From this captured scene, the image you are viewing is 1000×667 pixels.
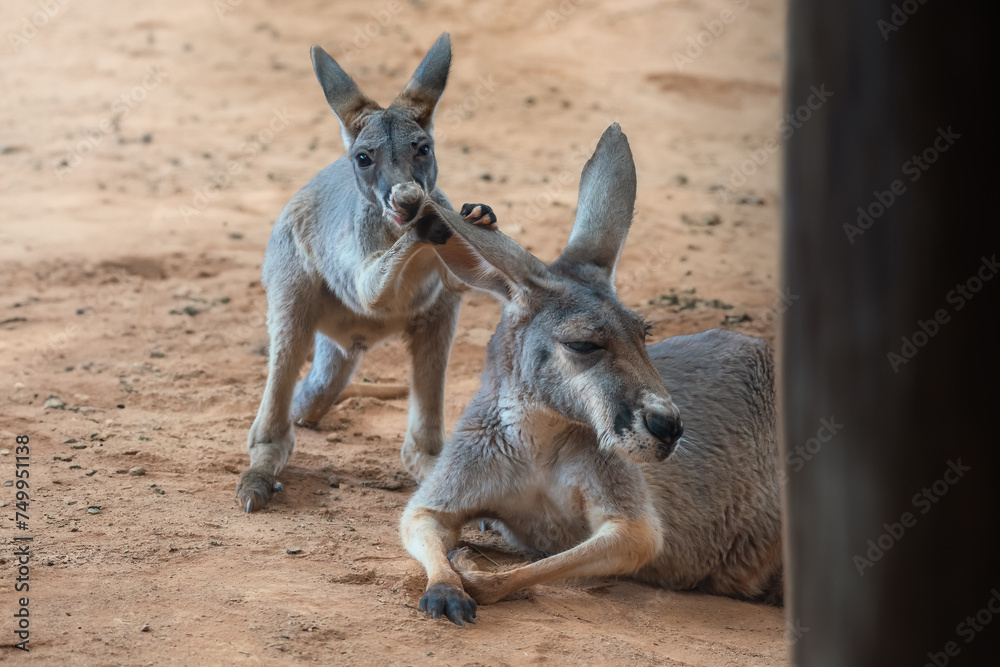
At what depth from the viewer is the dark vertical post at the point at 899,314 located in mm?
1397

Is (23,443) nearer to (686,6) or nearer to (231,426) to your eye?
(231,426)

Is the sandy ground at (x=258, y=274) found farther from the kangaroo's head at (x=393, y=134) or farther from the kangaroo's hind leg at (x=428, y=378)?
the kangaroo's head at (x=393, y=134)

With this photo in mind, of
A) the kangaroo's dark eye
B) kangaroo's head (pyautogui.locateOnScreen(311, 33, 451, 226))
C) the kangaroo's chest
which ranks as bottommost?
the kangaroo's chest

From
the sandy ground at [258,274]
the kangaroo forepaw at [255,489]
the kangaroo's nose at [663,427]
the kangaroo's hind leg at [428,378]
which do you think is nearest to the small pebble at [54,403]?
the sandy ground at [258,274]

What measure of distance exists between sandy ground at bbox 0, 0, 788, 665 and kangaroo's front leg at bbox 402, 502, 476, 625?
0.22 feet

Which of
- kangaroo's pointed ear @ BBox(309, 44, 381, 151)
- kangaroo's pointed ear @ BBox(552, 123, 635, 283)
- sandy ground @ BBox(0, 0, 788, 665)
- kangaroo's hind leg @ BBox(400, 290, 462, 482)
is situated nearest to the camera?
sandy ground @ BBox(0, 0, 788, 665)

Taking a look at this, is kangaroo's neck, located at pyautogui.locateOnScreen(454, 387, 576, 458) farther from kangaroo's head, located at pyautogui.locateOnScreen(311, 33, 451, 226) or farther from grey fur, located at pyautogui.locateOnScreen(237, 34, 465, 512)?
kangaroo's head, located at pyautogui.locateOnScreen(311, 33, 451, 226)

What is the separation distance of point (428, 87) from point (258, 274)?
10.7 ft

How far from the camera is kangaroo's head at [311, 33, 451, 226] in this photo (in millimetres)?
4414

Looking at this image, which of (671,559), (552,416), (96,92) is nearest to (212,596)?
(552,416)

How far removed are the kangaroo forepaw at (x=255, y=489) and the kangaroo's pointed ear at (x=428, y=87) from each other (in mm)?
1961

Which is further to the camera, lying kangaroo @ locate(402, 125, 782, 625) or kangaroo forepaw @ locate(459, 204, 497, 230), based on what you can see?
kangaroo forepaw @ locate(459, 204, 497, 230)

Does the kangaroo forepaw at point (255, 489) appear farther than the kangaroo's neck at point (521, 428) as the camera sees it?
Yes

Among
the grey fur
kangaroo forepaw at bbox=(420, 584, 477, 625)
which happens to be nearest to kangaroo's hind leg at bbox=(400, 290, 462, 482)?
the grey fur
